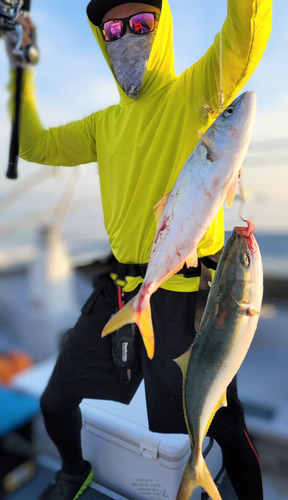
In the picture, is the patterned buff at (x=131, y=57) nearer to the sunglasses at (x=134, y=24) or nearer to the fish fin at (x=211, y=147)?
the sunglasses at (x=134, y=24)

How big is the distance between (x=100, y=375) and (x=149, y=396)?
0.31 m

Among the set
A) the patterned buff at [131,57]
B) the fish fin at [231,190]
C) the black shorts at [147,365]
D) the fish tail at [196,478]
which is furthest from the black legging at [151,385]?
the patterned buff at [131,57]

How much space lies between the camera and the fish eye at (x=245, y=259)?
985 millimetres

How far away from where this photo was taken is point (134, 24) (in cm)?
142

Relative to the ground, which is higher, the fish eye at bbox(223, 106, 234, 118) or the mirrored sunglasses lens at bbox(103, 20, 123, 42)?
the mirrored sunglasses lens at bbox(103, 20, 123, 42)

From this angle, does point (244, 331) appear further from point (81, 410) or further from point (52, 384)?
point (81, 410)

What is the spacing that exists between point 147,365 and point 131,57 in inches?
50.0

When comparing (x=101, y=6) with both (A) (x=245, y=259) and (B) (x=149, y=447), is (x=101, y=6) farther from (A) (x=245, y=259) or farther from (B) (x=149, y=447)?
(B) (x=149, y=447)

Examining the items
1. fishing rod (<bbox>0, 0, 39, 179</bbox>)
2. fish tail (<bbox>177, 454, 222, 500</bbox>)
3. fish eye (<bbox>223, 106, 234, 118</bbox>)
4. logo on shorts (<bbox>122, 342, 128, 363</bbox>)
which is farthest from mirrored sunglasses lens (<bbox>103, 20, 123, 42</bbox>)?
fish tail (<bbox>177, 454, 222, 500</bbox>)

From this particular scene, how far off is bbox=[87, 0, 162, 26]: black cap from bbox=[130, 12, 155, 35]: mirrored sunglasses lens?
8cm

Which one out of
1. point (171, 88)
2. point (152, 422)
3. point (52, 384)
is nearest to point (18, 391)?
point (52, 384)

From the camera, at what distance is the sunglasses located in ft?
4.63

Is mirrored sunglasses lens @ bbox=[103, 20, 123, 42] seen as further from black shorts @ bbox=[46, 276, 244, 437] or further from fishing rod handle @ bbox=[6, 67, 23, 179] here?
black shorts @ bbox=[46, 276, 244, 437]

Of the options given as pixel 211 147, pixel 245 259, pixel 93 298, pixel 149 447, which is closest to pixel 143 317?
pixel 245 259
